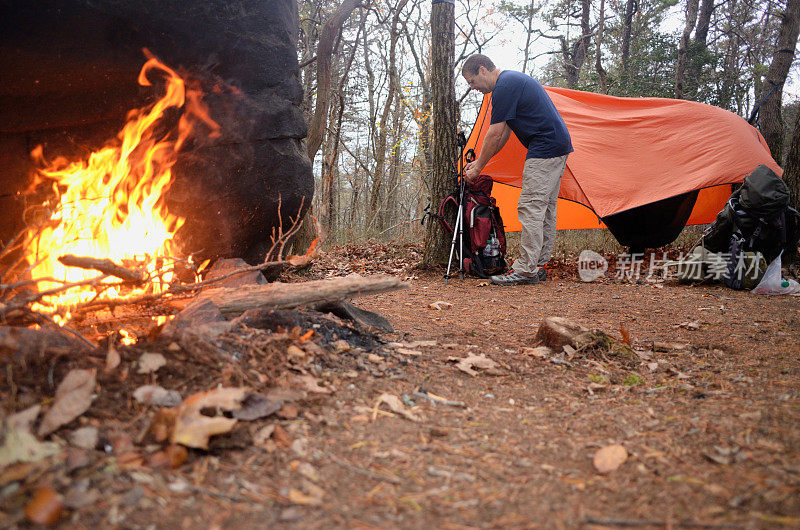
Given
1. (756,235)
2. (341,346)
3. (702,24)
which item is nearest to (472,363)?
(341,346)

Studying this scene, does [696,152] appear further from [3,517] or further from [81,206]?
[3,517]

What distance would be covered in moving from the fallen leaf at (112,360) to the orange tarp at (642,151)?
5482 mm

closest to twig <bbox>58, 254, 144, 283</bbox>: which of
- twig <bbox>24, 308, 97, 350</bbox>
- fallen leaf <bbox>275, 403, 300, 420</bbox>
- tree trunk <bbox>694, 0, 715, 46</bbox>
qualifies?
twig <bbox>24, 308, 97, 350</bbox>

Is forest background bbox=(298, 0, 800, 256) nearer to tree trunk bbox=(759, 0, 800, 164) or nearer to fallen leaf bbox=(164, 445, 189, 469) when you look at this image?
tree trunk bbox=(759, 0, 800, 164)

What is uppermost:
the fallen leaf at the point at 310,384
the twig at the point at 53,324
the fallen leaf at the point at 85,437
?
the twig at the point at 53,324

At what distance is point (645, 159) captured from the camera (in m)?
6.04

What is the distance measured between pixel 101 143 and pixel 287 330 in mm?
2308

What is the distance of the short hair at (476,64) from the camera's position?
17.7ft

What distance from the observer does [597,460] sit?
5.43ft

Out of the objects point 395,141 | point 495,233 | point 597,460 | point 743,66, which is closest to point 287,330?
point 597,460

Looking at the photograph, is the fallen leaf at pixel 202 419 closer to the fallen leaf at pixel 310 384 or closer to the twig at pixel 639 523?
the fallen leaf at pixel 310 384

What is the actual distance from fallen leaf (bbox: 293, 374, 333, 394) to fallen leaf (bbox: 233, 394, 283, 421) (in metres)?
0.23

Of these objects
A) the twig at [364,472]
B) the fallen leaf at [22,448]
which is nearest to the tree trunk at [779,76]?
the twig at [364,472]

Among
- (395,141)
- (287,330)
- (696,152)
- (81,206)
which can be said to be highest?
(395,141)
